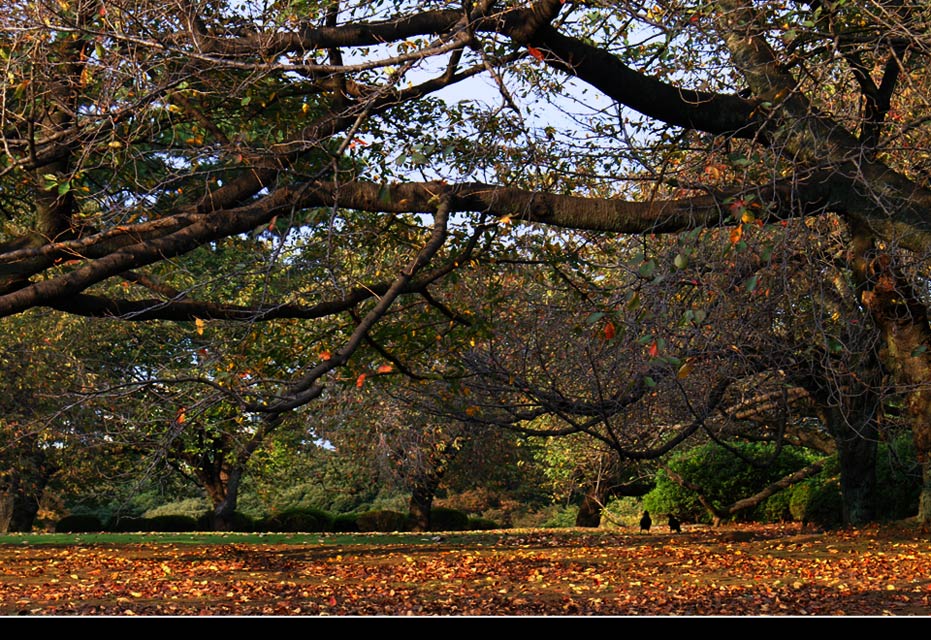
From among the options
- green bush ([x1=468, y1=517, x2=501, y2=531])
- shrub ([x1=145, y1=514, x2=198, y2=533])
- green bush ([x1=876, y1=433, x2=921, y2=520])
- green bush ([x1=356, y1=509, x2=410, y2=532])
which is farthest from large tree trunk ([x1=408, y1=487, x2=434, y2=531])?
green bush ([x1=876, y1=433, x2=921, y2=520])

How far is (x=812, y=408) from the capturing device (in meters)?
17.5

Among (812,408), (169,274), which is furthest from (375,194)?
(812,408)

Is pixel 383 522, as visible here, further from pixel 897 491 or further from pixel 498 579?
pixel 498 579

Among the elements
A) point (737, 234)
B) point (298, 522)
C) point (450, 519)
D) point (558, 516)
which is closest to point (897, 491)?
point (737, 234)

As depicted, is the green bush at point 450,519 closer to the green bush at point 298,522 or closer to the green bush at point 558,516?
the green bush at point 558,516

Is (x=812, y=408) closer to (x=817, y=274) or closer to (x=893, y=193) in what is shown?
(x=817, y=274)

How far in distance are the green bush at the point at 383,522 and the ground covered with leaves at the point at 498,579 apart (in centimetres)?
1475

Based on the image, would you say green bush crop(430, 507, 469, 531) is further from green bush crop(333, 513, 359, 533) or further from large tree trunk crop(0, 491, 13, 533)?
large tree trunk crop(0, 491, 13, 533)

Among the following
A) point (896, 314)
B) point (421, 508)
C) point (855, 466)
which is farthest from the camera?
point (421, 508)

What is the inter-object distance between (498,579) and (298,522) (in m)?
21.0

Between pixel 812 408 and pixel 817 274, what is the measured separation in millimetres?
7380

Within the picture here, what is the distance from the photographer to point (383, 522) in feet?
102

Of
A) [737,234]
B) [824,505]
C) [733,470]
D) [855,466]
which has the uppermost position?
[737,234]

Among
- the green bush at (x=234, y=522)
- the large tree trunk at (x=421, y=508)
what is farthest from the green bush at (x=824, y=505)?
the green bush at (x=234, y=522)
